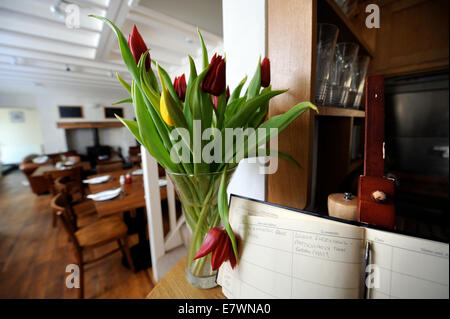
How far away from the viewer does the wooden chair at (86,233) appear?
3.78ft

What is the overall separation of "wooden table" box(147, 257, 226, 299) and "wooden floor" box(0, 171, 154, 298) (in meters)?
1.09

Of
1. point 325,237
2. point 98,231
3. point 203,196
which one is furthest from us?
point 98,231

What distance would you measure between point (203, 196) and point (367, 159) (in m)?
0.33

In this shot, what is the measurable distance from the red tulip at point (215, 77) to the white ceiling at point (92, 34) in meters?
0.52

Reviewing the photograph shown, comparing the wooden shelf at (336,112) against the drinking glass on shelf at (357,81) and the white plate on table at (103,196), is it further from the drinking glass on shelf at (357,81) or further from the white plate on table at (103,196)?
the white plate on table at (103,196)

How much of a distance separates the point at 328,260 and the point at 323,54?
51 cm

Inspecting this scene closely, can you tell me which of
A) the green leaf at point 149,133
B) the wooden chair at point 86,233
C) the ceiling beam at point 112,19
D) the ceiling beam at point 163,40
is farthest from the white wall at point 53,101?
the green leaf at point 149,133

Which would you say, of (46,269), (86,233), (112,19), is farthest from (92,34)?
(46,269)

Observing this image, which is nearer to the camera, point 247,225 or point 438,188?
point 247,225

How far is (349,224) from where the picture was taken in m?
0.28

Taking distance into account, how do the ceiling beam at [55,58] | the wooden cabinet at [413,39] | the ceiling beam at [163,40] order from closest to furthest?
1. the wooden cabinet at [413,39]
2. the ceiling beam at [163,40]
3. the ceiling beam at [55,58]

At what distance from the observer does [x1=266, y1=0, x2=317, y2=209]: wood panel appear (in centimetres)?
41
